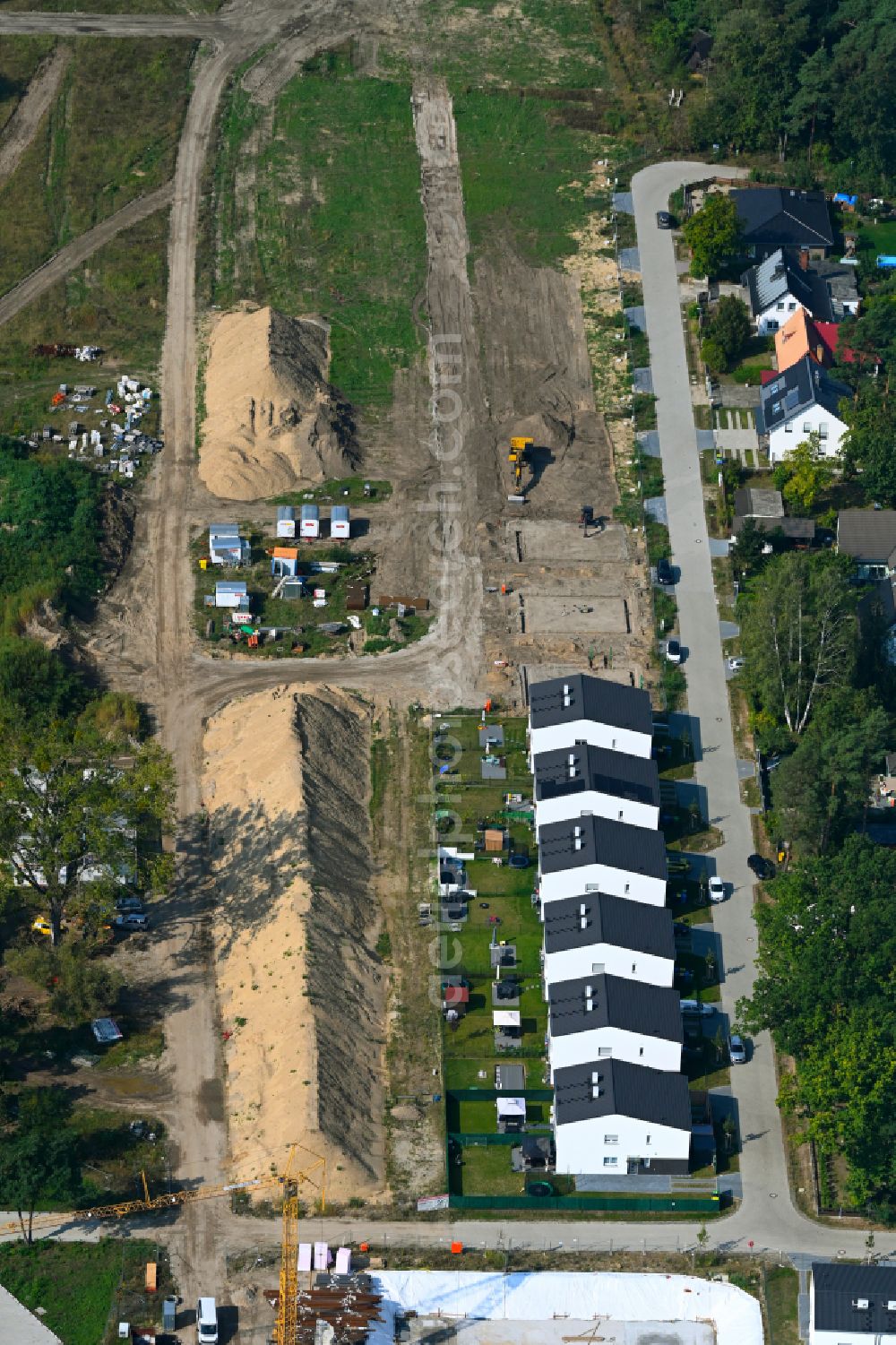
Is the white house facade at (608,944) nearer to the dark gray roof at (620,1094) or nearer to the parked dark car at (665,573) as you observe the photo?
the dark gray roof at (620,1094)

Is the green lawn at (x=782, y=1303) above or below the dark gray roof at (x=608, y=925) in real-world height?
below

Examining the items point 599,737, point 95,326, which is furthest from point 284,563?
point 95,326

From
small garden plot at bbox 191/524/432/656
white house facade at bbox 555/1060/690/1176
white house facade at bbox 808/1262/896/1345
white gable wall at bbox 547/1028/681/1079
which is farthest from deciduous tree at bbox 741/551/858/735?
white house facade at bbox 808/1262/896/1345

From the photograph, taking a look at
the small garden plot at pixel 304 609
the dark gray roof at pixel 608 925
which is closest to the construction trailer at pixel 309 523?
the small garden plot at pixel 304 609

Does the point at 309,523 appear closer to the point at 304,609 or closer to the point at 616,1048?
the point at 304,609

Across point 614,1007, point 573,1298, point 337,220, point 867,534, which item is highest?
point 337,220

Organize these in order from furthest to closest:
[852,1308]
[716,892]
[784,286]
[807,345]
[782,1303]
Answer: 1. [784,286]
2. [807,345]
3. [716,892]
4. [782,1303]
5. [852,1308]

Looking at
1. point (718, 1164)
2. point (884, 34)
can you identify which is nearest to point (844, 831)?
point (718, 1164)
